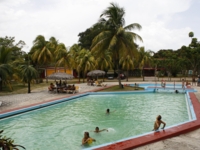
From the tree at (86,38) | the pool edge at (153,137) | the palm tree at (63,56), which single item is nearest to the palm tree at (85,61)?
the palm tree at (63,56)

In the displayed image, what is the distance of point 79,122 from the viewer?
10.8 meters

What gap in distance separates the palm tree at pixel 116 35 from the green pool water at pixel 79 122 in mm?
7318

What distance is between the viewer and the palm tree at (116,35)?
806 inches

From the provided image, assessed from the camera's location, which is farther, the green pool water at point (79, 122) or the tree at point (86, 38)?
the tree at point (86, 38)

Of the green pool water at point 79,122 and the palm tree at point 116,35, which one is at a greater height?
the palm tree at point 116,35

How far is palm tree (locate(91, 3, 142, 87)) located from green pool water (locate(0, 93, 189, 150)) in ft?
24.0

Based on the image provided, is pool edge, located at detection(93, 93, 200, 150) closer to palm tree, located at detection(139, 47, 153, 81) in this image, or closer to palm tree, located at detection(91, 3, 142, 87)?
palm tree, located at detection(91, 3, 142, 87)

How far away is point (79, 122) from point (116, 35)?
12.2m

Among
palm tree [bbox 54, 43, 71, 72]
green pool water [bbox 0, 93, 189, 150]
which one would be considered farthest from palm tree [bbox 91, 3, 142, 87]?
palm tree [bbox 54, 43, 71, 72]

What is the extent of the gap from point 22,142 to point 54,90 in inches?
460

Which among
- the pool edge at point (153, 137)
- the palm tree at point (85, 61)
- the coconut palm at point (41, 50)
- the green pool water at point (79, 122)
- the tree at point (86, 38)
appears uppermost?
the tree at point (86, 38)

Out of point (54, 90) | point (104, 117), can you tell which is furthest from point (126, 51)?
point (104, 117)

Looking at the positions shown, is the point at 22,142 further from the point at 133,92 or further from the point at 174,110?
the point at 133,92

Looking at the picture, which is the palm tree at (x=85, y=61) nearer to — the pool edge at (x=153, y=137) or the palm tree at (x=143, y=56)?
the palm tree at (x=143, y=56)
